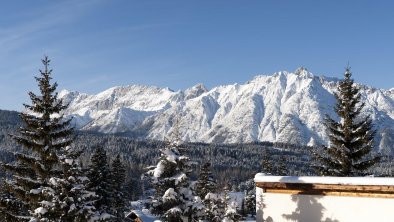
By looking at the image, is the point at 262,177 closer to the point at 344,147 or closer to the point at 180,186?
the point at 180,186

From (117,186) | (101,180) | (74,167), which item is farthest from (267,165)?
(74,167)

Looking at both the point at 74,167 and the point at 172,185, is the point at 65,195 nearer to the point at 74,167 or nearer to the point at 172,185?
the point at 74,167

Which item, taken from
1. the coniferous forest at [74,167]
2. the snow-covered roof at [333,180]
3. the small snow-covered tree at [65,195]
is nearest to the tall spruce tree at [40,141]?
the coniferous forest at [74,167]

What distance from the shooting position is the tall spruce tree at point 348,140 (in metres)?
28.4

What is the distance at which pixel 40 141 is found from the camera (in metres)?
22.6

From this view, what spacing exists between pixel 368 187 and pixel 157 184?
468 inches

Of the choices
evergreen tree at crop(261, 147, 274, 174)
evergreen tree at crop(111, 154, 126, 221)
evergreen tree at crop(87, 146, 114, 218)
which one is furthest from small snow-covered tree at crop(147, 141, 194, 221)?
evergreen tree at crop(261, 147, 274, 174)

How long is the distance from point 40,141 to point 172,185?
6288mm

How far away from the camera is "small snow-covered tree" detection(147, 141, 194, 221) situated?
2261 centimetres

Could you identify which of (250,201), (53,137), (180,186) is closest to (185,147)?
(180,186)

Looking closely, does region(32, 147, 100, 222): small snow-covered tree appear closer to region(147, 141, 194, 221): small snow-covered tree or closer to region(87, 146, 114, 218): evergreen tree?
region(147, 141, 194, 221): small snow-covered tree

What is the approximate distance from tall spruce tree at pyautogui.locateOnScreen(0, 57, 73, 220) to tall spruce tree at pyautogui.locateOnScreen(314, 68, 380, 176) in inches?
586

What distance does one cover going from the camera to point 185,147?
2417 cm

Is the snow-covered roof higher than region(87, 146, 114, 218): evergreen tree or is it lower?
higher
